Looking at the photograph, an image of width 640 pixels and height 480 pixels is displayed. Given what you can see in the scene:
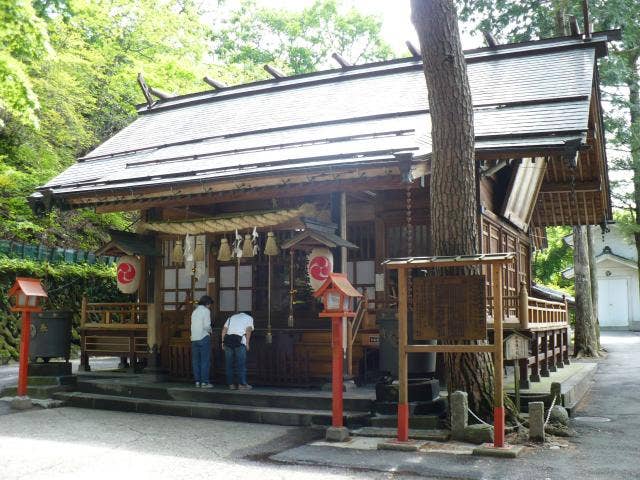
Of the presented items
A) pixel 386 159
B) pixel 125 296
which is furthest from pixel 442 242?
pixel 125 296

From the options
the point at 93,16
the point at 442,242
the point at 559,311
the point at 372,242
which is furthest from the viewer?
the point at 93,16

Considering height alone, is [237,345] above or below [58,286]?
below

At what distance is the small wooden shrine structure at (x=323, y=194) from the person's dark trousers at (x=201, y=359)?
600mm

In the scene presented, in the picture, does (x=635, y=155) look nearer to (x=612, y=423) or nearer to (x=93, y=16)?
(x=612, y=423)

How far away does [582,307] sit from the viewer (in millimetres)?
20391

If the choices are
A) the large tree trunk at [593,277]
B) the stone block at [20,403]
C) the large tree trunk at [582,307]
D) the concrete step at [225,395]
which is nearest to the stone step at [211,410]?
the concrete step at [225,395]

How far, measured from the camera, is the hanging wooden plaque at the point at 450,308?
739cm

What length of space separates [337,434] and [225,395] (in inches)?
117

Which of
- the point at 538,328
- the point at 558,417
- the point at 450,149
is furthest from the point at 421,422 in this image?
the point at 538,328

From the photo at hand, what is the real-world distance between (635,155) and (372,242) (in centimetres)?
1341

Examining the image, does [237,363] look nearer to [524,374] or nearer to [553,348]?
[524,374]

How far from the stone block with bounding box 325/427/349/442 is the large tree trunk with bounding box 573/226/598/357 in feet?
48.4

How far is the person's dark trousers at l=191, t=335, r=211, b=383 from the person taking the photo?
432 inches

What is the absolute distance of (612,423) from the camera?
9039 millimetres
